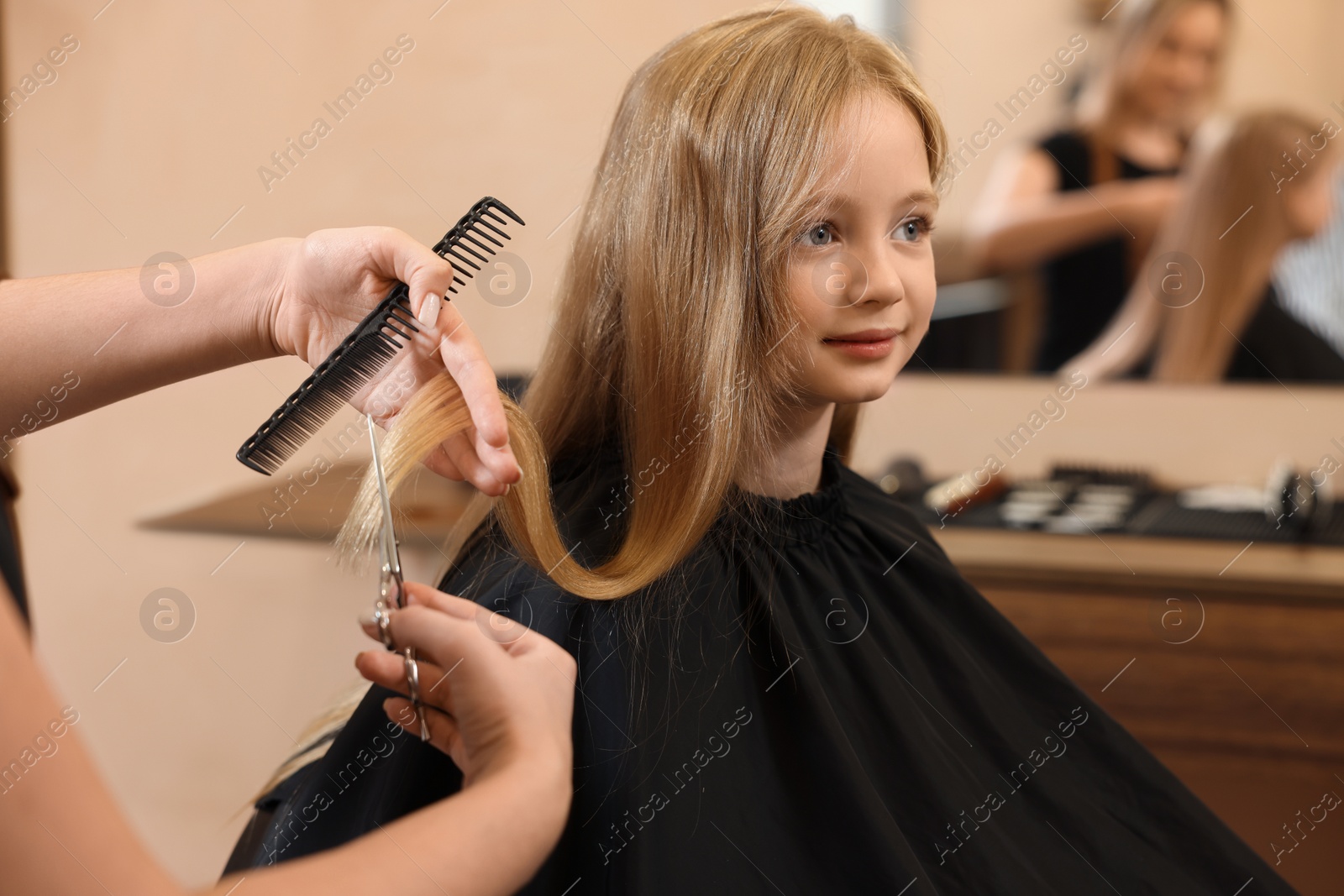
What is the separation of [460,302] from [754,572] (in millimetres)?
1800

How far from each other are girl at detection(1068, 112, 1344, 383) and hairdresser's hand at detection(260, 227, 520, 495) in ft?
6.55

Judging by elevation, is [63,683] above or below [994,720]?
above

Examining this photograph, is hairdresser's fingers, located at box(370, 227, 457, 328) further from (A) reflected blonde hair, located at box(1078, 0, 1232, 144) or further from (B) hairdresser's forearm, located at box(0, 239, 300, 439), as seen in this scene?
(A) reflected blonde hair, located at box(1078, 0, 1232, 144)

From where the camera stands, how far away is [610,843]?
2.64 feet

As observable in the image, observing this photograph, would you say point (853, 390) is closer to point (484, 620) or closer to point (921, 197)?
point (921, 197)

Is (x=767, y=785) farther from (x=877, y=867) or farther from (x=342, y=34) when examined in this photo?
(x=342, y=34)

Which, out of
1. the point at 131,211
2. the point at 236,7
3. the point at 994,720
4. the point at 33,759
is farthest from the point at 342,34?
the point at 33,759

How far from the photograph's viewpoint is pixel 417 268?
2.72 feet

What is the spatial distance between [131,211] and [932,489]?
7.12 feet

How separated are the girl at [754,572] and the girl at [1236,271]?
157cm

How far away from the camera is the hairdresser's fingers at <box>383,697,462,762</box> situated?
72 centimetres

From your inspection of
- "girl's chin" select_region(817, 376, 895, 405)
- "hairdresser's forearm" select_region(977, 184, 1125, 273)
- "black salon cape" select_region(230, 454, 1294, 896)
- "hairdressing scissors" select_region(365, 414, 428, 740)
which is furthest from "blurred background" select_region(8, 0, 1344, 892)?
"hairdressing scissors" select_region(365, 414, 428, 740)

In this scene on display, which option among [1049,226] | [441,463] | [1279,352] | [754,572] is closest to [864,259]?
[754,572]

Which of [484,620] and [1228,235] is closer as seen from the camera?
[484,620]
